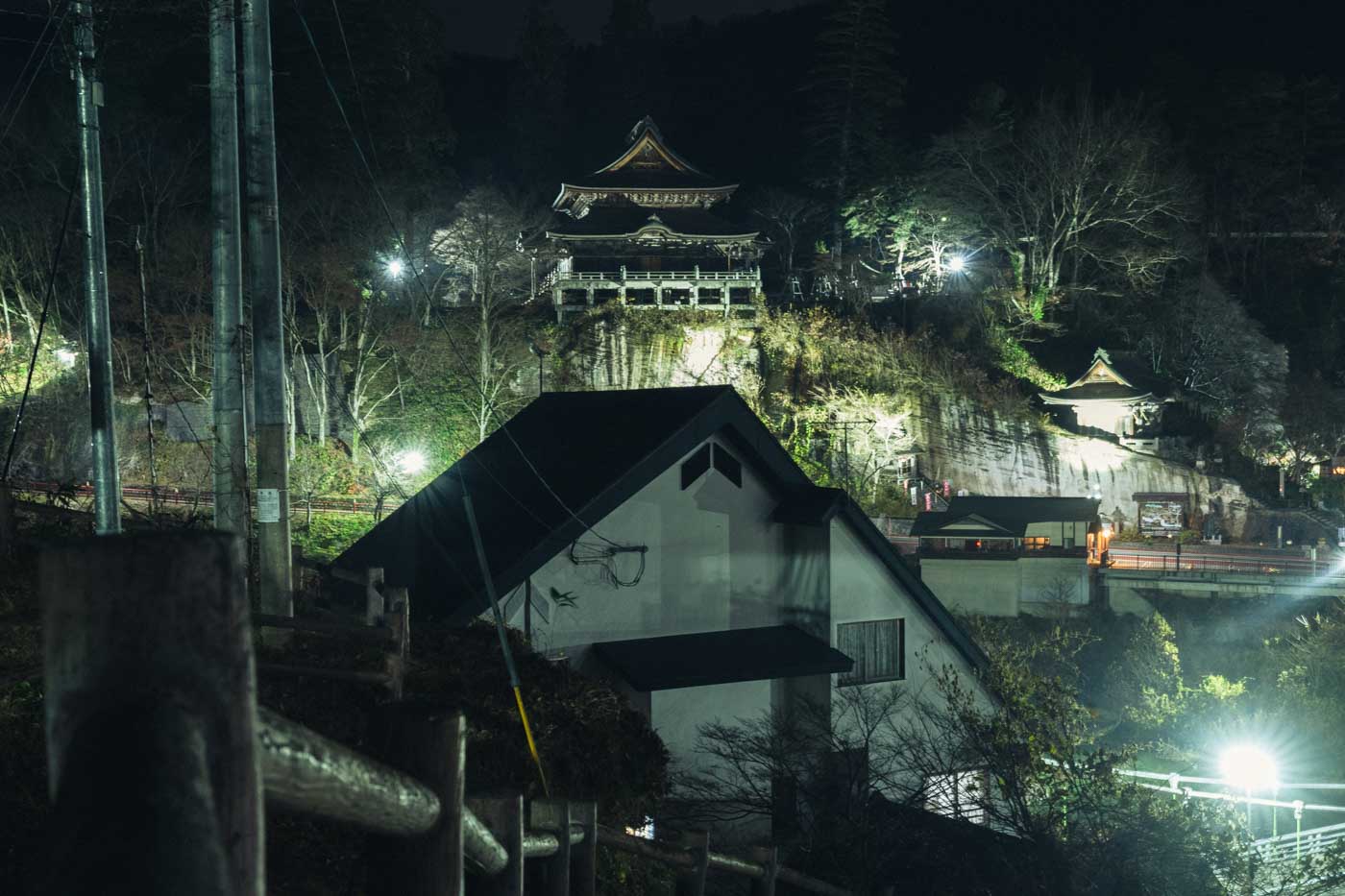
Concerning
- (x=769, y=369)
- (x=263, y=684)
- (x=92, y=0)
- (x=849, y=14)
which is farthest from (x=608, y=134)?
(x=263, y=684)

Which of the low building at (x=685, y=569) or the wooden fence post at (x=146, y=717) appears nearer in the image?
the wooden fence post at (x=146, y=717)

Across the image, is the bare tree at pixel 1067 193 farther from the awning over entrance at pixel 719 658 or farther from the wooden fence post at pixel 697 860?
the wooden fence post at pixel 697 860

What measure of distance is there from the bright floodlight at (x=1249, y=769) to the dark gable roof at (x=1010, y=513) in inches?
844

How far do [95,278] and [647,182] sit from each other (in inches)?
1656

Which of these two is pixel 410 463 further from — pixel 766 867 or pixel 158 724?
pixel 158 724

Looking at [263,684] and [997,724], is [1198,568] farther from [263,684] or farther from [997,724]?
[263,684]

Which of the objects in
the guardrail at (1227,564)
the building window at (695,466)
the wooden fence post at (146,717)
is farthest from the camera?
the guardrail at (1227,564)

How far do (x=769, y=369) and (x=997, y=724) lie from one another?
112 feet

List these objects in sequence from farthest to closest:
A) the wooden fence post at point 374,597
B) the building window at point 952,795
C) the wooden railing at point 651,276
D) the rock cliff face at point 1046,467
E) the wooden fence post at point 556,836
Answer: the wooden railing at point 651,276 < the rock cliff face at point 1046,467 < the building window at point 952,795 < the wooden fence post at point 374,597 < the wooden fence post at point 556,836

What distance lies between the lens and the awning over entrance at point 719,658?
472 inches

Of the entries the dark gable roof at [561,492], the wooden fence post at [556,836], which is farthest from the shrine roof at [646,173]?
the wooden fence post at [556,836]

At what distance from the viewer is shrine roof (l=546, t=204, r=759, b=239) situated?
158 feet

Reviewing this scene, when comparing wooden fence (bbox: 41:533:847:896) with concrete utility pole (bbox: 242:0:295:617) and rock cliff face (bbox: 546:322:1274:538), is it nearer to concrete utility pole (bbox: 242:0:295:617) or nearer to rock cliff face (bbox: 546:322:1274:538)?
concrete utility pole (bbox: 242:0:295:617)

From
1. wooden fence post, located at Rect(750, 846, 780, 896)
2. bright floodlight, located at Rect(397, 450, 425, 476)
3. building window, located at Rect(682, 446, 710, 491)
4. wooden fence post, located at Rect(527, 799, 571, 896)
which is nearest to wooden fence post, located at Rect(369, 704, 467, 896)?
wooden fence post, located at Rect(527, 799, 571, 896)
